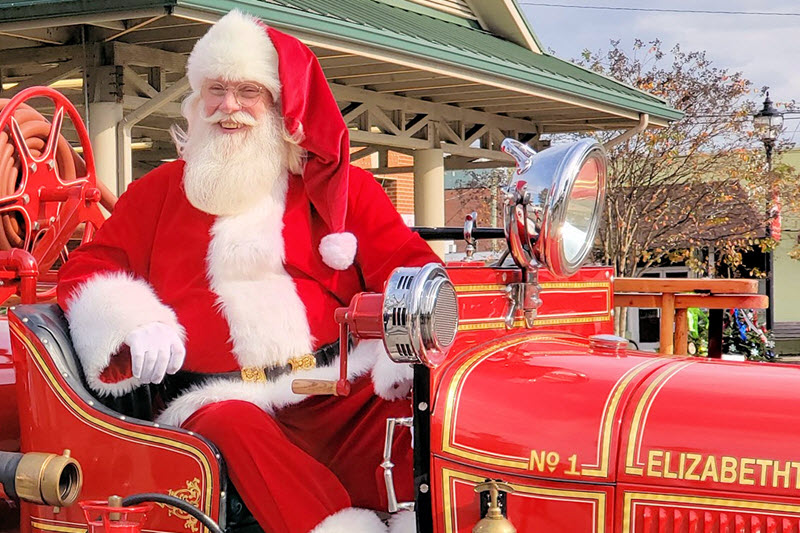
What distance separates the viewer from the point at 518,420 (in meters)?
1.90

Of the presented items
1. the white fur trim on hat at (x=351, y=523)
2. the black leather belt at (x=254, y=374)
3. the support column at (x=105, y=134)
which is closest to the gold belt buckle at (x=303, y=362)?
the black leather belt at (x=254, y=374)

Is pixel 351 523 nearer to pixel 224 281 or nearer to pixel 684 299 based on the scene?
pixel 224 281

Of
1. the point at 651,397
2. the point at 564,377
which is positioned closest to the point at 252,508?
the point at 564,377

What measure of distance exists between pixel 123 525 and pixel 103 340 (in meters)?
0.56

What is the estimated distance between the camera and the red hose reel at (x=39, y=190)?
10.4 ft

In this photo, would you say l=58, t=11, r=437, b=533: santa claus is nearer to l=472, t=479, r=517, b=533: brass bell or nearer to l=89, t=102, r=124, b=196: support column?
l=472, t=479, r=517, b=533: brass bell

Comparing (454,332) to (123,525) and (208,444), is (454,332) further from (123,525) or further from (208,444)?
(123,525)

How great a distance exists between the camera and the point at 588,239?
2383mm

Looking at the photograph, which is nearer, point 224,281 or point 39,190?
point 224,281

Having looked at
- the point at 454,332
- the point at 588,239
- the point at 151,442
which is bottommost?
the point at 151,442

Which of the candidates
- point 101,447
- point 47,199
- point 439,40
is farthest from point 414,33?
point 101,447

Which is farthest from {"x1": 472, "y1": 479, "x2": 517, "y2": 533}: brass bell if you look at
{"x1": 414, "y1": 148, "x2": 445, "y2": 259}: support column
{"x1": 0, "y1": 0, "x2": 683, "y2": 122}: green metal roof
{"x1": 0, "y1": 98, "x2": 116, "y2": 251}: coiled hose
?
{"x1": 414, "y1": 148, "x2": 445, "y2": 259}: support column

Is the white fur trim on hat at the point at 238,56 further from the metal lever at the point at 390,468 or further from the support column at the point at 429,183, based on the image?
the support column at the point at 429,183

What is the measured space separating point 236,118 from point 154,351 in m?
0.79
